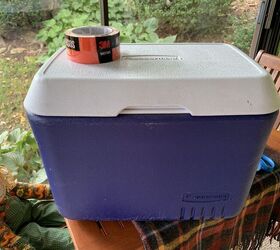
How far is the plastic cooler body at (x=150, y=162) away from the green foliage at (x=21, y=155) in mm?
692

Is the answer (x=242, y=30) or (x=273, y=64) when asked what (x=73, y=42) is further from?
(x=242, y=30)

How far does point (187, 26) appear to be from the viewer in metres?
1.63

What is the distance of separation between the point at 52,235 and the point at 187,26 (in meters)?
1.27

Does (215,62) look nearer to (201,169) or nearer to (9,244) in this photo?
(201,169)

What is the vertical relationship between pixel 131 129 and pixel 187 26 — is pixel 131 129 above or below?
above

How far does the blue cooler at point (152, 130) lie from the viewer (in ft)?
1.43

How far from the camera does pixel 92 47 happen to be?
0.49 m

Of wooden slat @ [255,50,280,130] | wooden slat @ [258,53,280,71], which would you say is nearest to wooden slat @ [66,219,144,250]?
wooden slat @ [255,50,280,130]

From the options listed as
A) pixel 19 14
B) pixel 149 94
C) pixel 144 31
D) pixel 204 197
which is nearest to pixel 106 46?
pixel 149 94

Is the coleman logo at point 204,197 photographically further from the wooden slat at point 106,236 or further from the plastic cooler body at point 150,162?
the wooden slat at point 106,236

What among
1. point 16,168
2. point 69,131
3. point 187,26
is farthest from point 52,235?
point 187,26

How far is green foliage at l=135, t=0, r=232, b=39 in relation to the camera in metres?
1.50

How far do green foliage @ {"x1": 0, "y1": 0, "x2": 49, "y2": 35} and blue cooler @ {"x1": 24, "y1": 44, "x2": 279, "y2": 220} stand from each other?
77 cm

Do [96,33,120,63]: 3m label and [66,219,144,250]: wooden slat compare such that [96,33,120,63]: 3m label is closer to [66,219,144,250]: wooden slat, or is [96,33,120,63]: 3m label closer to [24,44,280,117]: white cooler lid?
[24,44,280,117]: white cooler lid
